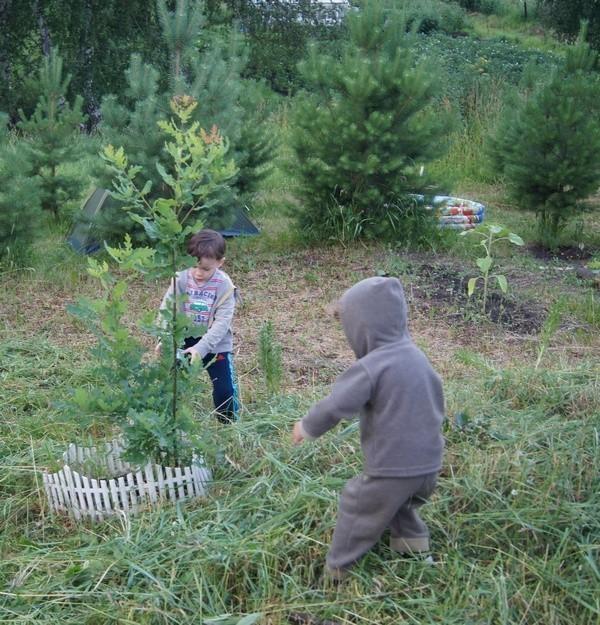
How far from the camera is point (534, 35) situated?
31.1 meters

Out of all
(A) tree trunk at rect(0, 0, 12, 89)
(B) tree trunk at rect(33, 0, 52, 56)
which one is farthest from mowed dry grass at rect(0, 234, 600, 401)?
(A) tree trunk at rect(0, 0, 12, 89)

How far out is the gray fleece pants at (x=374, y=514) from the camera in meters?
2.78

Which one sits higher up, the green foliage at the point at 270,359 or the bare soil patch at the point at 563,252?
the green foliage at the point at 270,359

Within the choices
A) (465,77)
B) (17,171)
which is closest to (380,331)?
(17,171)

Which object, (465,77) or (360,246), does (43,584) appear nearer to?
(360,246)

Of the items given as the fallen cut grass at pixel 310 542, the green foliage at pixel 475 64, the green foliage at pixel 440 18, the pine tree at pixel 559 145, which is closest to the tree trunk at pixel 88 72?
the green foliage at pixel 475 64

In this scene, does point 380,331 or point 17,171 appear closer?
point 380,331

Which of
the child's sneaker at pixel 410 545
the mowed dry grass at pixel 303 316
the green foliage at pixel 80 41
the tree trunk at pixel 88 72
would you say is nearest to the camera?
the child's sneaker at pixel 410 545

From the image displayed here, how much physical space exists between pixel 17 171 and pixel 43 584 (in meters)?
5.04

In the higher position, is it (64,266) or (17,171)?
(17,171)

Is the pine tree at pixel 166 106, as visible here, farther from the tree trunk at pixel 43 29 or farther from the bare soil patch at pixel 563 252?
the tree trunk at pixel 43 29

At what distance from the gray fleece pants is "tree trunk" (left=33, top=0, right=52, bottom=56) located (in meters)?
16.6

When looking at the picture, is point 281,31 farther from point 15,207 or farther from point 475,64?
point 15,207

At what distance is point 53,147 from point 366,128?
11.0ft
